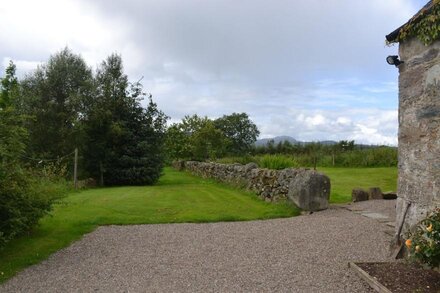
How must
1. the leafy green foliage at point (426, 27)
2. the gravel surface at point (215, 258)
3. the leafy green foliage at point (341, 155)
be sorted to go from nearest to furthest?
the gravel surface at point (215, 258), the leafy green foliage at point (426, 27), the leafy green foliage at point (341, 155)

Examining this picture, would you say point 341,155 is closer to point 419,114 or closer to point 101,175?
point 101,175

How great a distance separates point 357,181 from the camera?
18.2 metres

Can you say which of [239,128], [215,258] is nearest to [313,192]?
[215,258]

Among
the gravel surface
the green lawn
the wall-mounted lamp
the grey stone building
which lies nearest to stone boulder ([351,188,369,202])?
the green lawn

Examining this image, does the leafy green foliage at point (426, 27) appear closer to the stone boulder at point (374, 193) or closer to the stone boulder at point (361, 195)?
the stone boulder at point (361, 195)

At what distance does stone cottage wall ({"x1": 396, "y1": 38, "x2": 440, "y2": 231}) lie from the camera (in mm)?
5891

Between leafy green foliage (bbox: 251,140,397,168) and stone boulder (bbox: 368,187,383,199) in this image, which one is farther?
leafy green foliage (bbox: 251,140,397,168)

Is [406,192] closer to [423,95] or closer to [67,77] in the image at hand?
[423,95]

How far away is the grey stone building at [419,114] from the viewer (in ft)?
19.2

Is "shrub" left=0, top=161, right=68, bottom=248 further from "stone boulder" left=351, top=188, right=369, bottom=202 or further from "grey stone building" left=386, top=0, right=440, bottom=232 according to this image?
"stone boulder" left=351, top=188, right=369, bottom=202

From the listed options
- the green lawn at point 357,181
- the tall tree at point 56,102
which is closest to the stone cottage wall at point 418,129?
the green lawn at point 357,181

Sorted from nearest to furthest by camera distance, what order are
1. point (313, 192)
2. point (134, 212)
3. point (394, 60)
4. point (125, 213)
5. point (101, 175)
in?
point (394, 60) → point (125, 213) → point (134, 212) → point (313, 192) → point (101, 175)

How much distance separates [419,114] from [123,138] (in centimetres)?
1610

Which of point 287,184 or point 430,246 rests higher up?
point 287,184
